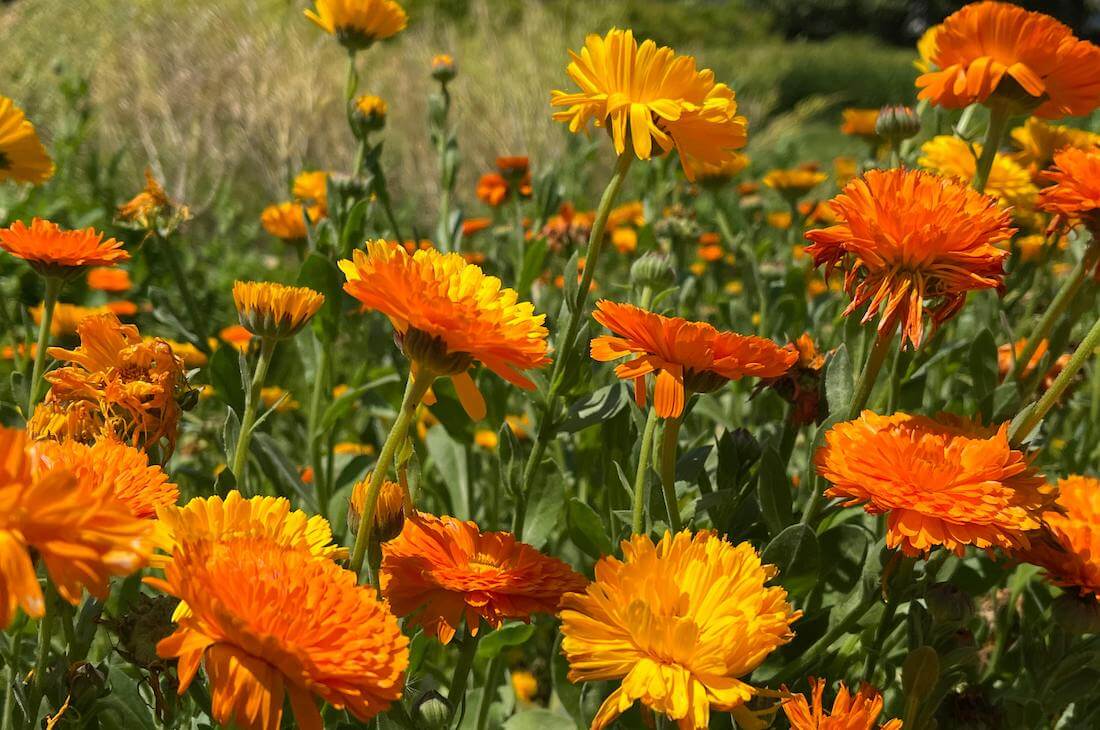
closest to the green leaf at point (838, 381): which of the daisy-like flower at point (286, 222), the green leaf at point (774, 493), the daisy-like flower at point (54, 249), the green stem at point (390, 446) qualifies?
the green leaf at point (774, 493)

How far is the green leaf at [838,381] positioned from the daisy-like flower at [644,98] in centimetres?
35

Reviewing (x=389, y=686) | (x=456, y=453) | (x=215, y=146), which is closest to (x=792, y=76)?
(x=215, y=146)

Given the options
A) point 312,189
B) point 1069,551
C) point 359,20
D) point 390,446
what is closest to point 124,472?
point 390,446

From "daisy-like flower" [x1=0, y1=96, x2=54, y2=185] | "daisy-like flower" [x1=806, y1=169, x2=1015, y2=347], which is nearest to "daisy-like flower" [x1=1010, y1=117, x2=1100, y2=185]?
"daisy-like flower" [x1=806, y1=169, x2=1015, y2=347]

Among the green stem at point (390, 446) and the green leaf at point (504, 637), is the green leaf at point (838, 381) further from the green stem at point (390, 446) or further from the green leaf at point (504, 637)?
the green stem at point (390, 446)

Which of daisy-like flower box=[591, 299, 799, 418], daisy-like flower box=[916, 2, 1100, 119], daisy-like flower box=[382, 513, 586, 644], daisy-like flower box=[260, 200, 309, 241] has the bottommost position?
daisy-like flower box=[260, 200, 309, 241]

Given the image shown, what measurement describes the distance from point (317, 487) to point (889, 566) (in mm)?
1017

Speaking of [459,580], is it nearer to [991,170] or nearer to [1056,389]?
[1056,389]

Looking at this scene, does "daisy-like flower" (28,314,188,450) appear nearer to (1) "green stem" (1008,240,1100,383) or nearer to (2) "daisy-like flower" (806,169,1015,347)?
(2) "daisy-like flower" (806,169,1015,347)

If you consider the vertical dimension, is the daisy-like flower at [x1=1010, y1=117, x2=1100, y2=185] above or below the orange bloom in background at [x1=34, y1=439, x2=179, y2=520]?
below

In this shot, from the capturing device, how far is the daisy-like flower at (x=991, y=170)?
5.93 ft

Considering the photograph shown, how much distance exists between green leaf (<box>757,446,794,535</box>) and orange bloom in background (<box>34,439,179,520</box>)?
0.68 meters

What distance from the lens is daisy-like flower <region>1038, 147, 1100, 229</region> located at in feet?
3.74

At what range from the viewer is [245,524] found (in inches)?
32.0
